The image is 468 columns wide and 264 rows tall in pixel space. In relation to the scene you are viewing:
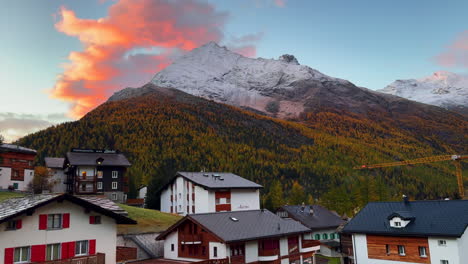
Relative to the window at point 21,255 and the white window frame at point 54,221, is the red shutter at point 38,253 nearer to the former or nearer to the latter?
the window at point 21,255

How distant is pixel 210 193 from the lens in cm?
6438

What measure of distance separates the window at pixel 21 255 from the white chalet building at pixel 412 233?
38123 mm

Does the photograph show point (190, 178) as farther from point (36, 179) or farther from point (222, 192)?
point (36, 179)

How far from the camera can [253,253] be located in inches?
1606

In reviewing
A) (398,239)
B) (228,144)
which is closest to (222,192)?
(398,239)

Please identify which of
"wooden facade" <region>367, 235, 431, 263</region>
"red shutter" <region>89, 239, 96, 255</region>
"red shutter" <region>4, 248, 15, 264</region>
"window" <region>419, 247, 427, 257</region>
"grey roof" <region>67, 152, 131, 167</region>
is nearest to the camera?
"red shutter" <region>4, 248, 15, 264</region>

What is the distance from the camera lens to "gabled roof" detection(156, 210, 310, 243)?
129 feet

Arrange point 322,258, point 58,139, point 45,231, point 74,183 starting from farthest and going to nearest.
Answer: point 58,139 < point 74,183 < point 322,258 < point 45,231

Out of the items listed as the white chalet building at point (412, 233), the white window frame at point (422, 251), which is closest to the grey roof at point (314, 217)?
the white chalet building at point (412, 233)

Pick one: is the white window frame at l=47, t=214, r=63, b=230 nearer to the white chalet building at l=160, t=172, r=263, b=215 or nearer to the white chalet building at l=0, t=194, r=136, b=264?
the white chalet building at l=0, t=194, r=136, b=264

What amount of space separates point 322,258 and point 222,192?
70.3ft

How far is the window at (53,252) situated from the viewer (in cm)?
2766

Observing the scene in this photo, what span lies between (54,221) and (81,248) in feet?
10.2

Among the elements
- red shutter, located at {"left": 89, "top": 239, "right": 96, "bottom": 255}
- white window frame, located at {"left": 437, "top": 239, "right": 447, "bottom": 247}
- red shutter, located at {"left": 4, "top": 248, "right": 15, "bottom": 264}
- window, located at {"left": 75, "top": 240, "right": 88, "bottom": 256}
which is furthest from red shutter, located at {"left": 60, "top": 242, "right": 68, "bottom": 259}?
white window frame, located at {"left": 437, "top": 239, "right": 447, "bottom": 247}
